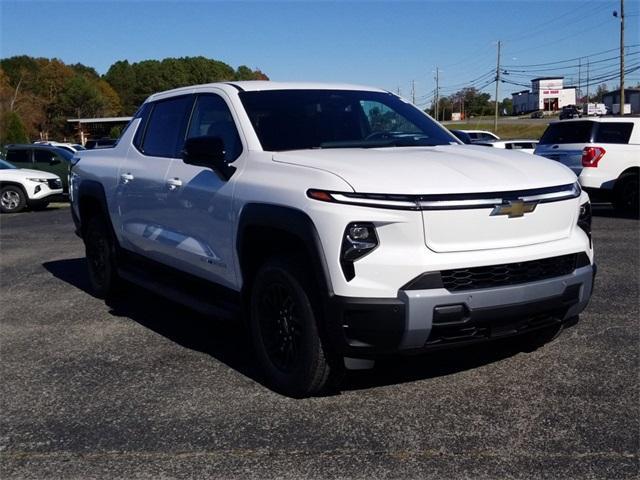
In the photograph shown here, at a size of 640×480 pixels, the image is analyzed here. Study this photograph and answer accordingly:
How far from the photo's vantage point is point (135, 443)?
12.0 ft

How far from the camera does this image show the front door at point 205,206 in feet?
15.1

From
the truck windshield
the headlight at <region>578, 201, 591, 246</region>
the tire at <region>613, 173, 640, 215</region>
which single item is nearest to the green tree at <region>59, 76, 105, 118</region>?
the tire at <region>613, 173, 640, 215</region>

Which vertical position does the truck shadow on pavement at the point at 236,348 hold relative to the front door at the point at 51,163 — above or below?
below

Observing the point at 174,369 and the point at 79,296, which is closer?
the point at 174,369

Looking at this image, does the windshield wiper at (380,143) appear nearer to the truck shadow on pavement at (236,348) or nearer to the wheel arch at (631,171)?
the truck shadow on pavement at (236,348)

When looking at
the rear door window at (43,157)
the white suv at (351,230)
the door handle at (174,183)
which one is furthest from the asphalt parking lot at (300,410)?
the rear door window at (43,157)

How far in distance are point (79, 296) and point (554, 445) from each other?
5174mm

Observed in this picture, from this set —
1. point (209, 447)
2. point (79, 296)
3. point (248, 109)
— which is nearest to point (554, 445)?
point (209, 447)

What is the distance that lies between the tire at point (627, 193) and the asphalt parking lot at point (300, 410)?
24.5 ft

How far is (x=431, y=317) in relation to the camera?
141 inches

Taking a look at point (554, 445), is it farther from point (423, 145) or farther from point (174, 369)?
point (174, 369)

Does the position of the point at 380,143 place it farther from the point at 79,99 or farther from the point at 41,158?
the point at 79,99

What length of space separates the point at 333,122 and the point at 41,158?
18.5 metres

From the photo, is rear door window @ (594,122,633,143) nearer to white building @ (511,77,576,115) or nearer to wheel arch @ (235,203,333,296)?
wheel arch @ (235,203,333,296)
